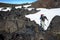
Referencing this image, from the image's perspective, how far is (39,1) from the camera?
2386cm

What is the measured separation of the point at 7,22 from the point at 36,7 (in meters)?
17.2

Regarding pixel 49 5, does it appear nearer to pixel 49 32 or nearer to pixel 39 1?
pixel 39 1

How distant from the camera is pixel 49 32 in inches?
214

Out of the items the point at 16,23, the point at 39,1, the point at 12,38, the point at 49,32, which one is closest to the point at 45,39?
the point at 49,32

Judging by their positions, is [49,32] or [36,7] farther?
[36,7]

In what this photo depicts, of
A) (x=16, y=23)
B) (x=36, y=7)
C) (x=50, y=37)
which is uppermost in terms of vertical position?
(x=50, y=37)

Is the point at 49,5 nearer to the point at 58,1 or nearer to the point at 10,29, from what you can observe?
the point at 58,1

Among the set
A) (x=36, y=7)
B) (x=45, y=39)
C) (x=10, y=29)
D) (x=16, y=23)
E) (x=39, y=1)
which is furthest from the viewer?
(x=36, y=7)

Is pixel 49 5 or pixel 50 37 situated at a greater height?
pixel 50 37

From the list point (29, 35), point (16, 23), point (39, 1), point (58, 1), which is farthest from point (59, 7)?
point (29, 35)

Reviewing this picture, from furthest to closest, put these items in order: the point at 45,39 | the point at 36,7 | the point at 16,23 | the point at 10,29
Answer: the point at 36,7 < the point at 16,23 < the point at 10,29 < the point at 45,39

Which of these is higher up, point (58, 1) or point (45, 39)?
point (45, 39)

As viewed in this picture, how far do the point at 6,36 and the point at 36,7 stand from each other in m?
19.8

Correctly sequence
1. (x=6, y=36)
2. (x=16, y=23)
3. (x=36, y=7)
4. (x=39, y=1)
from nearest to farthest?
(x=6, y=36)
(x=16, y=23)
(x=39, y=1)
(x=36, y=7)
